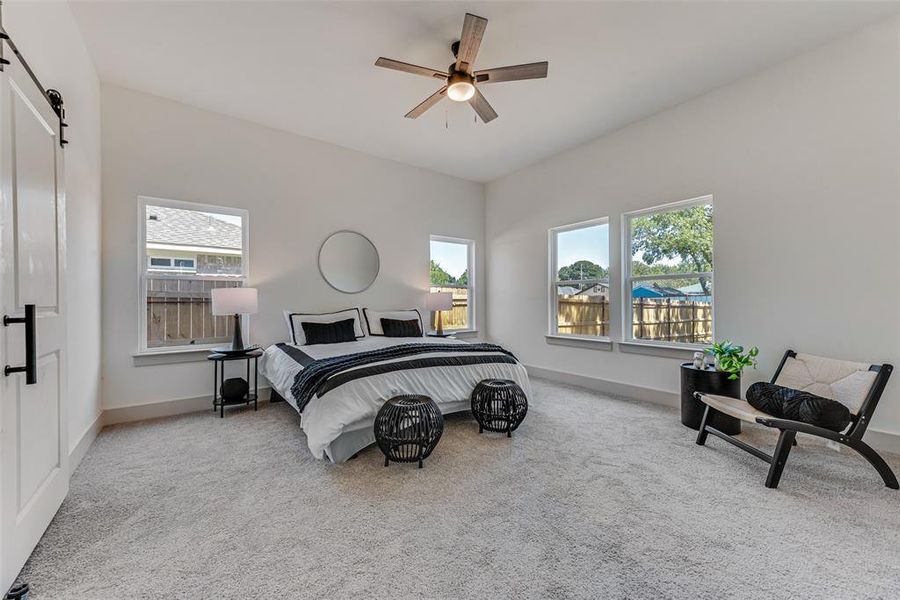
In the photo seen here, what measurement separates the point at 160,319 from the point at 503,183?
472 cm

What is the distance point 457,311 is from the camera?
19.3ft

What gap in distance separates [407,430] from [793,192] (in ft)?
11.8

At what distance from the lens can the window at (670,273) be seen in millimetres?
3666

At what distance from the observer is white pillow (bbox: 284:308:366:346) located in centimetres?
403

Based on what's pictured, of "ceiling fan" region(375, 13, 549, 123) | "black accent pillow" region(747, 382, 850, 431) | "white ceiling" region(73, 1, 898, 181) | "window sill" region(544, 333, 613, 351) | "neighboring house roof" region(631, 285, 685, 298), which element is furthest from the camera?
"window sill" region(544, 333, 613, 351)

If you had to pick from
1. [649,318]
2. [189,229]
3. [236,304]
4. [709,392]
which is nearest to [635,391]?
[649,318]

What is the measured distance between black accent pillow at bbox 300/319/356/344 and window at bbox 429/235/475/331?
173cm

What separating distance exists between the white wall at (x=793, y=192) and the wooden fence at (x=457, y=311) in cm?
227

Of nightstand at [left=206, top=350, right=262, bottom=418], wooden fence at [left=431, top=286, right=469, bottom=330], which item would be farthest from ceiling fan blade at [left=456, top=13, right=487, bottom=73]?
wooden fence at [left=431, top=286, right=469, bottom=330]

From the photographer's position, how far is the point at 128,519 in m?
1.88

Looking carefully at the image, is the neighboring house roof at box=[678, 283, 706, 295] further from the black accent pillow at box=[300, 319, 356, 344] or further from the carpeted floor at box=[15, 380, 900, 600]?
the black accent pillow at box=[300, 319, 356, 344]

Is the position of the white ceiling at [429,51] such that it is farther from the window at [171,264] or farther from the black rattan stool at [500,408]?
the black rattan stool at [500,408]

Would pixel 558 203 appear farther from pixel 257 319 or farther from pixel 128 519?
pixel 128 519

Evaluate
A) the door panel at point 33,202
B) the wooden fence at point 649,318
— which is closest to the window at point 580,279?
the wooden fence at point 649,318
